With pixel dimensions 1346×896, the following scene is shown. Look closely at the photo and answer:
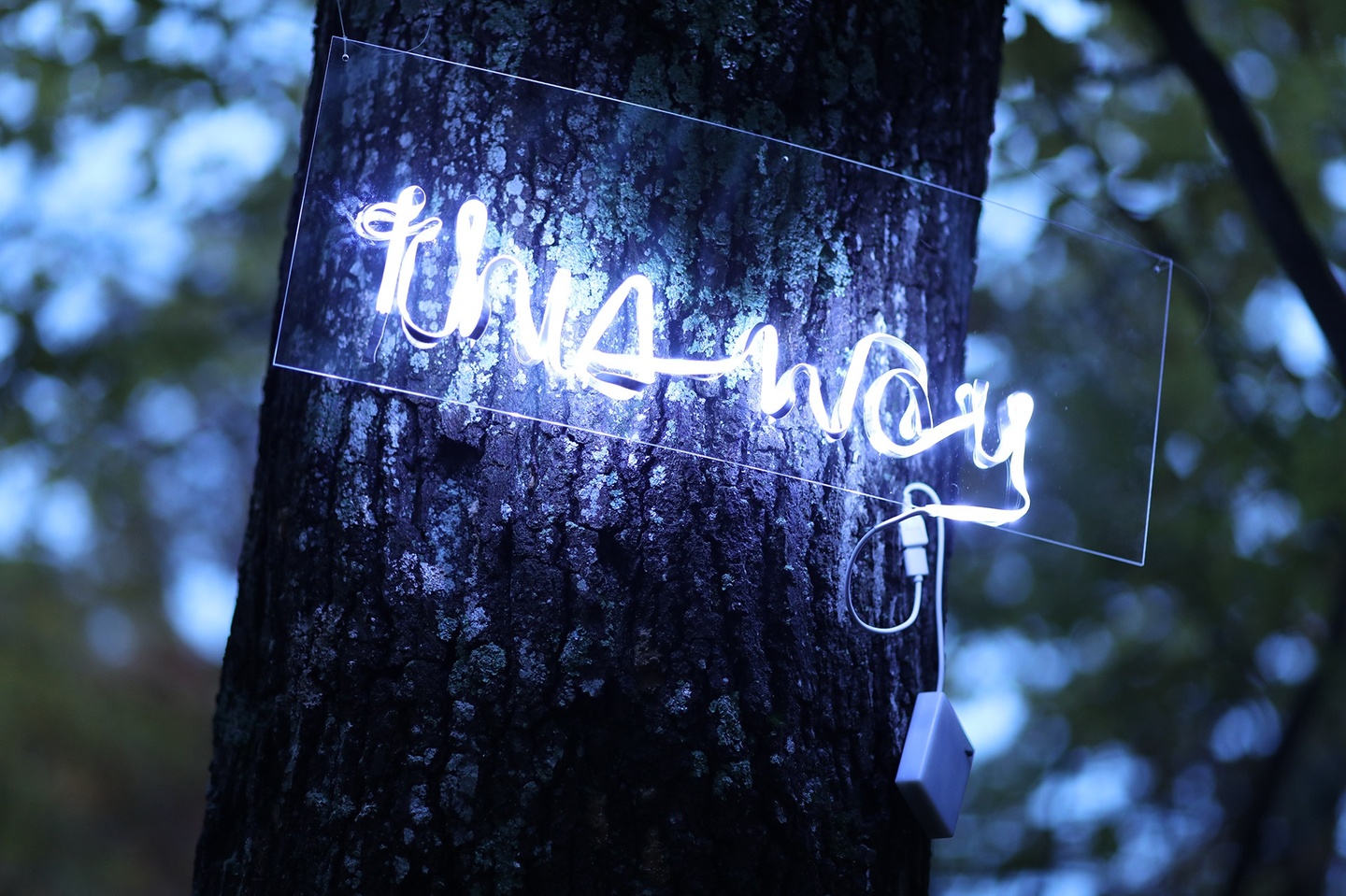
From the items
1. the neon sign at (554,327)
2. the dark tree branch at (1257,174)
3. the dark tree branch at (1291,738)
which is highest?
the dark tree branch at (1257,174)

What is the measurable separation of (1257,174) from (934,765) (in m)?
1.13

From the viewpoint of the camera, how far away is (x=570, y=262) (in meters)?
1.00

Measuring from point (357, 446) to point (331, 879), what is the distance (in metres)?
0.40

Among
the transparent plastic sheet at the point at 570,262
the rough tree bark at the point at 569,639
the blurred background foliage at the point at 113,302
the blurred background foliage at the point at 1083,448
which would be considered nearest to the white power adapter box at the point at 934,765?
the rough tree bark at the point at 569,639

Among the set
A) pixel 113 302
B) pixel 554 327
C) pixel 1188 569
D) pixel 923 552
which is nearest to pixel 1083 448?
pixel 923 552

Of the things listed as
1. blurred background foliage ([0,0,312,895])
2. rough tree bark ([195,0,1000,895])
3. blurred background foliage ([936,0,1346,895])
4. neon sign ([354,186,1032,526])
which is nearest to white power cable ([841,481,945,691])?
rough tree bark ([195,0,1000,895])

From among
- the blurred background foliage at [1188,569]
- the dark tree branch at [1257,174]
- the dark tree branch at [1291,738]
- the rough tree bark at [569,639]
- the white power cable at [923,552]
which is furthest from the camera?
the dark tree branch at [1291,738]

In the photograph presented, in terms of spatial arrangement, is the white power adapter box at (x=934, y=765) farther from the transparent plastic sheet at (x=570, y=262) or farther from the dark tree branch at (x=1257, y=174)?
the dark tree branch at (x=1257, y=174)

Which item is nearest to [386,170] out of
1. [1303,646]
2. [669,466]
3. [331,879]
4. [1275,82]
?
[669,466]

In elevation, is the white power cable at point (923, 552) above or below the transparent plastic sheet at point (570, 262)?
below

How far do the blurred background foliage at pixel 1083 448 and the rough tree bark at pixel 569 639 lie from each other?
58 cm

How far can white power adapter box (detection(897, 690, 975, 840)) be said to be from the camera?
3.30 feet

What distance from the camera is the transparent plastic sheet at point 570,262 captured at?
99cm

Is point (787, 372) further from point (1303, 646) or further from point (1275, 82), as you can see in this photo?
point (1303, 646)
